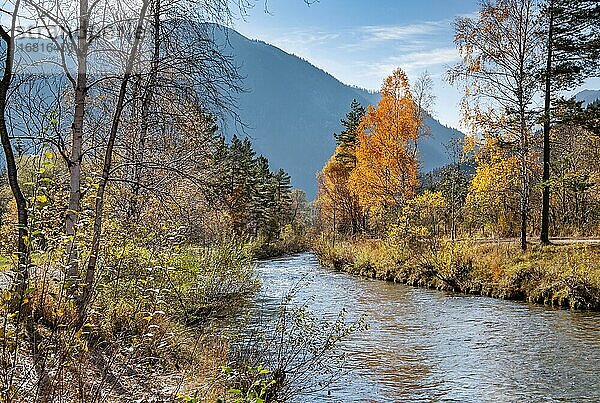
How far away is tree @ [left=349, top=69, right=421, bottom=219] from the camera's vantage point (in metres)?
30.2

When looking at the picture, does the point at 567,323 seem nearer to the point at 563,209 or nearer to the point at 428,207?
the point at 428,207

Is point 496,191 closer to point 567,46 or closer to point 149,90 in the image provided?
point 567,46

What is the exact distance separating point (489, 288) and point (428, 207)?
7.63 metres

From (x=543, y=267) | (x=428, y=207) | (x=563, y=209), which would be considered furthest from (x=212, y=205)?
(x=563, y=209)

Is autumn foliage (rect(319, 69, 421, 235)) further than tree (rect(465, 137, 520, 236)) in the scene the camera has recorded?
Yes

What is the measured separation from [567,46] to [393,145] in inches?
443

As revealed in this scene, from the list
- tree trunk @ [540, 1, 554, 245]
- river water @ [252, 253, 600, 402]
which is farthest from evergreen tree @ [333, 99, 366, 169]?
river water @ [252, 253, 600, 402]

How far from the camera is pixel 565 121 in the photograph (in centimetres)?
2016

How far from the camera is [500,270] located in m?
20.2

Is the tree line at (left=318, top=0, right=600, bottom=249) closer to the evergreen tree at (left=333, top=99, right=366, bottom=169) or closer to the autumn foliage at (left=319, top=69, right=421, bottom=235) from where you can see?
the autumn foliage at (left=319, top=69, right=421, bottom=235)

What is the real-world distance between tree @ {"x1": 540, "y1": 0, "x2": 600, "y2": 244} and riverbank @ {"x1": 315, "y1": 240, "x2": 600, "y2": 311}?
1914 millimetres

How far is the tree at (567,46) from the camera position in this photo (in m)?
19.7

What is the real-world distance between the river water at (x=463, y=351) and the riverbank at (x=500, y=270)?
0.89m

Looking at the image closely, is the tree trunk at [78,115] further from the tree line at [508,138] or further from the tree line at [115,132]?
the tree line at [508,138]
